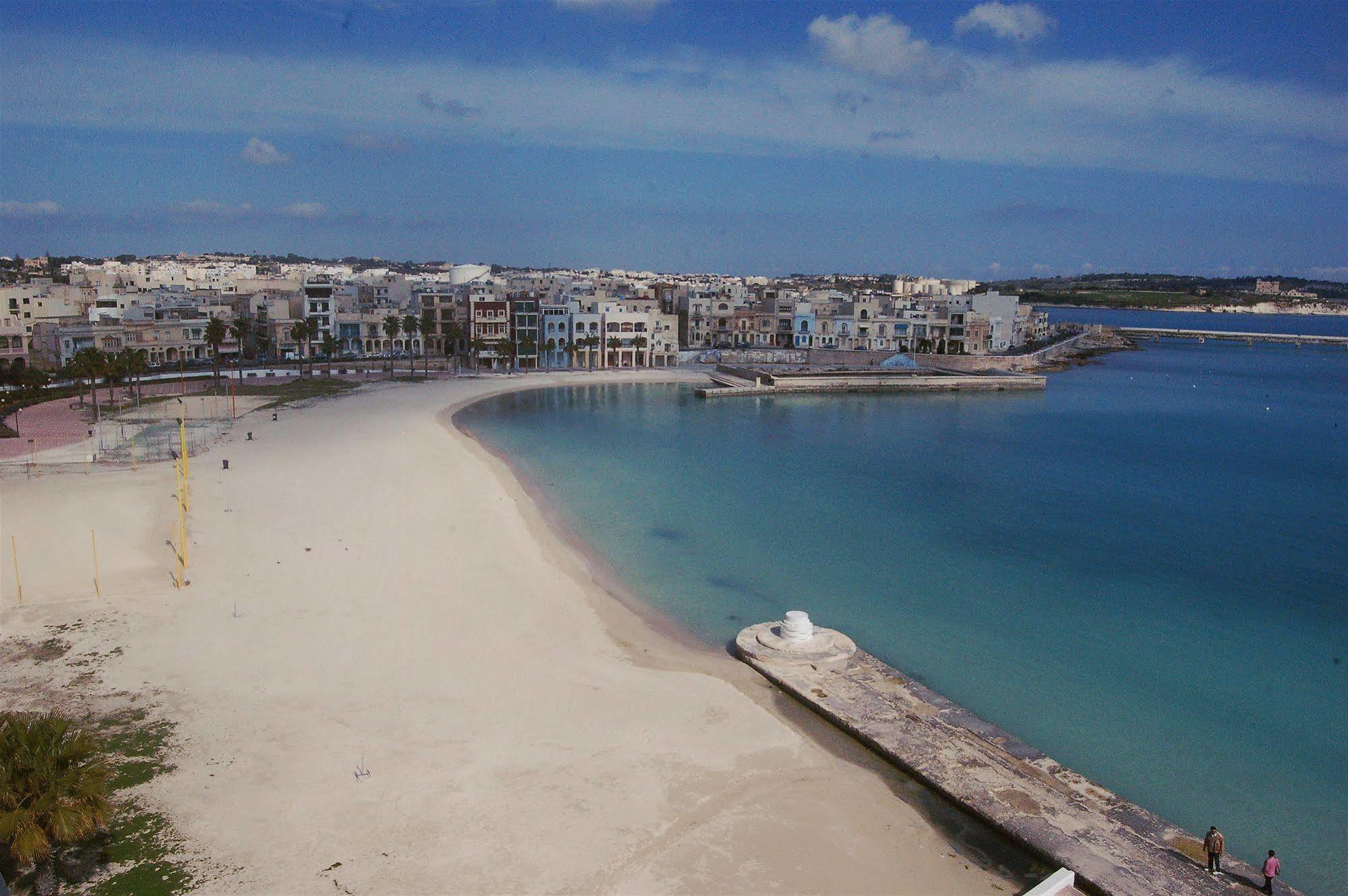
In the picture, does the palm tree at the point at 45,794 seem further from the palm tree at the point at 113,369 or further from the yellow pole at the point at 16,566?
the palm tree at the point at 113,369

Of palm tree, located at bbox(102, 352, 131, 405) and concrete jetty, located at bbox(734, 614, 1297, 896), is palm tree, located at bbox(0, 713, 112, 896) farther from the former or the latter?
palm tree, located at bbox(102, 352, 131, 405)

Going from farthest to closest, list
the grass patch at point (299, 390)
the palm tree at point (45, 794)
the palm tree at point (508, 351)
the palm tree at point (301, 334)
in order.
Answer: the palm tree at point (508, 351)
the palm tree at point (301, 334)
the grass patch at point (299, 390)
the palm tree at point (45, 794)

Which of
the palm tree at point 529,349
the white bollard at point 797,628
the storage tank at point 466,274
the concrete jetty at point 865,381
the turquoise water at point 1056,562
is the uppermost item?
the storage tank at point 466,274

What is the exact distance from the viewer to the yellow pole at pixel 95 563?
1869 cm

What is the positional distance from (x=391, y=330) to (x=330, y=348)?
4841 millimetres

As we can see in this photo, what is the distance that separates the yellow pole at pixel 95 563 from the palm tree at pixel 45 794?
9488mm

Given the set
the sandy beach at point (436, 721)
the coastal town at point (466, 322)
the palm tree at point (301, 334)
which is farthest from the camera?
the palm tree at point (301, 334)

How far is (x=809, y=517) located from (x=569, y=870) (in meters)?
19.8

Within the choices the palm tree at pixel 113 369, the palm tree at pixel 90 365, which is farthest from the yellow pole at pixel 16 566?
the palm tree at pixel 113 369

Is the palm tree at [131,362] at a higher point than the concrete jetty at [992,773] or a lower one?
higher

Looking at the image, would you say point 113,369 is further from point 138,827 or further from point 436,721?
point 138,827

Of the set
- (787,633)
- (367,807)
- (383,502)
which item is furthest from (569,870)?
(383,502)

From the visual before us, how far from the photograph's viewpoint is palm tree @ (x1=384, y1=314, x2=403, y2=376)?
225 feet

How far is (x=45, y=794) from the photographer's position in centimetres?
952
